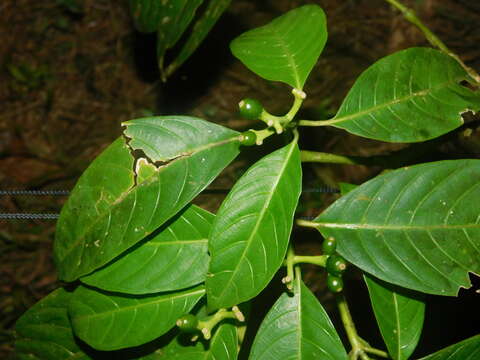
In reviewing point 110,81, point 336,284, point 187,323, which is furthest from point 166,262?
point 110,81

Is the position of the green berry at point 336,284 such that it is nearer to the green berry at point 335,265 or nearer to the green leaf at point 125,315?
the green berry at point 335,265

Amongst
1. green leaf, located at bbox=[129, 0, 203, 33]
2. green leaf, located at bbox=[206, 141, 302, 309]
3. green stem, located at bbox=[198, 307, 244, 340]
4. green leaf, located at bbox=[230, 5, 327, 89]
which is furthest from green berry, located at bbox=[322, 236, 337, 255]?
green leaf, located at bbox=[129, 0, 203, 33]

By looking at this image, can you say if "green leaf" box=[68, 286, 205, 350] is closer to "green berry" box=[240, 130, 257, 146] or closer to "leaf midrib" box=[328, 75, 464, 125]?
"green berry" box=[240, 130, 257, 146]

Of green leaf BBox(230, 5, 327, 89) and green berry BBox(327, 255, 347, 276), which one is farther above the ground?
green leaf BBox(230, 5, 327, 89)

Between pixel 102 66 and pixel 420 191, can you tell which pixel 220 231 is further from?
pixel 102 66

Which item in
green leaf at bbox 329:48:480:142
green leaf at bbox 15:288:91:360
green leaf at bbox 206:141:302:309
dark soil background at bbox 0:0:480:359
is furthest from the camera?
dark soil background at bbox 0:0:480:359

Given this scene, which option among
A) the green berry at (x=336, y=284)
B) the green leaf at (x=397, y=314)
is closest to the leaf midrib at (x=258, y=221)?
the green berry at (x=336, y=284)

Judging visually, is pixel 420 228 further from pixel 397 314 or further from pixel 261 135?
pixel 261 135
